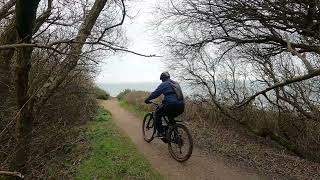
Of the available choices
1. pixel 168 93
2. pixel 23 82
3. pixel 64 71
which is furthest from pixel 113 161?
pixel 23 82

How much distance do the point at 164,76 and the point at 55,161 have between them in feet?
13.9

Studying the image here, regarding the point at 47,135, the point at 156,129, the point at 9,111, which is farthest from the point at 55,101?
the point at 156,129

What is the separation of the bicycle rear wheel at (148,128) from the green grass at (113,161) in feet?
1.62

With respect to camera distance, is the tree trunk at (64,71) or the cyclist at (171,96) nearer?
the tree trunk at (64,71)

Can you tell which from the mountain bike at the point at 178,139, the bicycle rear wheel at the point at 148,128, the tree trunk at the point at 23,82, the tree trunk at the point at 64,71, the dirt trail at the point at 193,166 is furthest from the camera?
the bicycle rear wheel at the point at 148,128

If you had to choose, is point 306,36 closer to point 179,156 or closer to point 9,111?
point 179,156

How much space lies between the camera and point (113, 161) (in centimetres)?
1009

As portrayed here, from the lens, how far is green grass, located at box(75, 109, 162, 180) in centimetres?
898

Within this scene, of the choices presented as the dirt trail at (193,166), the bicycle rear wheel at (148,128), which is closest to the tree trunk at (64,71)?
the dirt trail at (193,166)

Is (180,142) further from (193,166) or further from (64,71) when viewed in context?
(64,71)

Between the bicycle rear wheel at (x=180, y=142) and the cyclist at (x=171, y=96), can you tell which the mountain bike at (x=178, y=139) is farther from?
the cyclist at (x=171, y=96)

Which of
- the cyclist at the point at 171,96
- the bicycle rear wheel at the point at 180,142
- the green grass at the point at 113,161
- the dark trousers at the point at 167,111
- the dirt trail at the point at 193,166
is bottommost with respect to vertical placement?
the green grass at the point at 113,161

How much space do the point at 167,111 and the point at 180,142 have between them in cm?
77

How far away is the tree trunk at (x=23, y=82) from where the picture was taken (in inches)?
198
